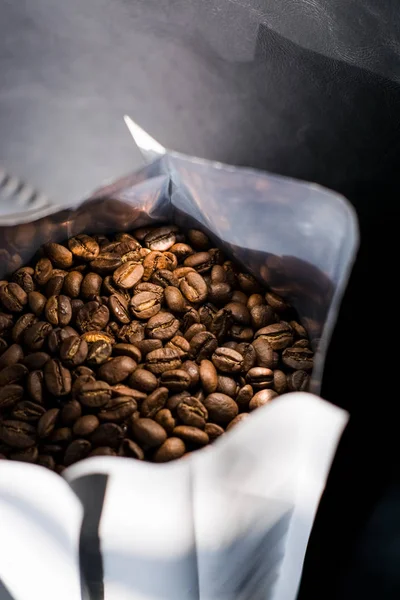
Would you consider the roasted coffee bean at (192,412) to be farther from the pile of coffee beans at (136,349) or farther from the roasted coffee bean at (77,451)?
the roasted coffee bean at (77,451)

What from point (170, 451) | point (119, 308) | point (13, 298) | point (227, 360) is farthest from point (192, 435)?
point (13, 298)

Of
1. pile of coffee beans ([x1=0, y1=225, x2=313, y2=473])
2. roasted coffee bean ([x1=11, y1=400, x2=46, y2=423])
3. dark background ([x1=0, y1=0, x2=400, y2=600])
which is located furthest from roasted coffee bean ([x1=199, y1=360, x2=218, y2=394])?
dark background ([x1=0, y1=0, x2=400, y2=600])

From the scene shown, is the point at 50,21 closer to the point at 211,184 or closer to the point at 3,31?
the point at 3,31

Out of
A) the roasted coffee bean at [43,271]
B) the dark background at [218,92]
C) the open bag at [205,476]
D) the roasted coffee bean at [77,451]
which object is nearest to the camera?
the open bag at [205,476]

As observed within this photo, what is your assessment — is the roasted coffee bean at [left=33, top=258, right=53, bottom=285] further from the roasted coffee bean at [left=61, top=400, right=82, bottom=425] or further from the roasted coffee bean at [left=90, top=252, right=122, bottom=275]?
the roasted coffee bean at [left=61, top=400, right=82, bottom=425]

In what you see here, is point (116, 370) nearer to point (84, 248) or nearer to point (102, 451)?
point (102, 451)

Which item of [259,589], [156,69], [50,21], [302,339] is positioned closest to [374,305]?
[302,339]

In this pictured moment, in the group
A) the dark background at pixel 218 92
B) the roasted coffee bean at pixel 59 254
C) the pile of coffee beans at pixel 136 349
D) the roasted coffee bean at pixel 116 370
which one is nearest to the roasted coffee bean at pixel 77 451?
the pile of coffee beans at pixel 136 349

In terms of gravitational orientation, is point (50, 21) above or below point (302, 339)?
above
